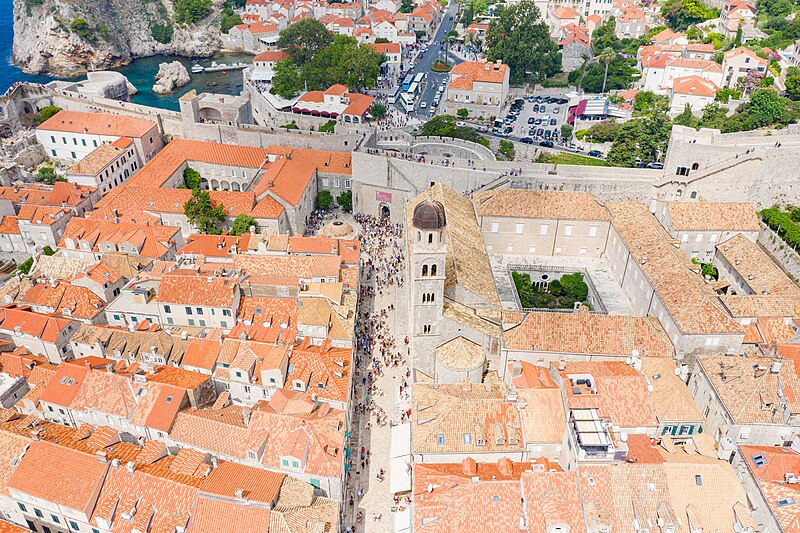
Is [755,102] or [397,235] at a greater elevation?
[755,102]

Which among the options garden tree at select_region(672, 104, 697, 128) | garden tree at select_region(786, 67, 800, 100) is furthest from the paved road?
garden tree at select_region(786, 67, 800, 100)

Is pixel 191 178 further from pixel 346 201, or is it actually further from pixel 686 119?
pixel 686 119

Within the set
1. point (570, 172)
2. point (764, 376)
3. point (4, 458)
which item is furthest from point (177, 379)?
point (570, 172)

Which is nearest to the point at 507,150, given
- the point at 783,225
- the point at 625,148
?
the point at 625,148

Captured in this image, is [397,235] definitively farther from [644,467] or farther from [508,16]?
[508,16]

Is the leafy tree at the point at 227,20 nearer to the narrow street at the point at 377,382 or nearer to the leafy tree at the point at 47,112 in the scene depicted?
the leafy tree at the point at 47,112

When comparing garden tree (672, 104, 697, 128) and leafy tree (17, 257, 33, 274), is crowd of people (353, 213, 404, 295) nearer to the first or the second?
leafy tree (17, 257, 33, 274)

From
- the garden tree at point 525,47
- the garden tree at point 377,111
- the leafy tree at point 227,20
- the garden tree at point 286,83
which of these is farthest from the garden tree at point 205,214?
the leafy tree at point 227,20
